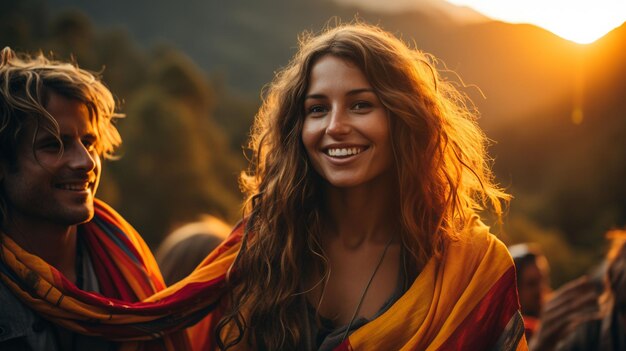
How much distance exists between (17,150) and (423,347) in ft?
6.37

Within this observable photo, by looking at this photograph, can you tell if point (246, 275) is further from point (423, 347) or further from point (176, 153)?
point (176, 153)

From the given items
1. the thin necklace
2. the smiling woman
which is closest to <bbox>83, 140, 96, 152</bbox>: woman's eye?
the smiling woman

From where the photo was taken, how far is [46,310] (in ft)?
9.21

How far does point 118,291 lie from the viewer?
317 centimetres

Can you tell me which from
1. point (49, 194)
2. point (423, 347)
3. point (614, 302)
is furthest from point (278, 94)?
point (614, 302)

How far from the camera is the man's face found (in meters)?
2.87

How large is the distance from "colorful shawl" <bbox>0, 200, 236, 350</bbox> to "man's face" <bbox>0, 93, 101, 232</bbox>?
0.18 metres

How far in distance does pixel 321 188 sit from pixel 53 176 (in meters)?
1.22

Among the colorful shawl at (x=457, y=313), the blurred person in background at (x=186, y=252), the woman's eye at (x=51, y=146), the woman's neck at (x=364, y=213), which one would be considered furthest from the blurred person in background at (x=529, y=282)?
the woman's eye at (x=51, y=146)

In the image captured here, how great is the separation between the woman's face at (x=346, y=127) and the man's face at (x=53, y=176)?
1.05 m

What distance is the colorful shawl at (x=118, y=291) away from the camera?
2.83m

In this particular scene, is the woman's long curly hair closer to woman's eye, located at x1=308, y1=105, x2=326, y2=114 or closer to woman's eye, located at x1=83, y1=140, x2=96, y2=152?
woman's eye, located at x1=308, y1=105, x2=326, y2=114

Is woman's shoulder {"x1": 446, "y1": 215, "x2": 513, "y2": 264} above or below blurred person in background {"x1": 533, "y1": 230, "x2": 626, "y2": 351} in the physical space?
above

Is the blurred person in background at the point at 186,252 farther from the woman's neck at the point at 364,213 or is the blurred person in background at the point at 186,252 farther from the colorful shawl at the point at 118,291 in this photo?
the woman's neck at the point at 364,213
